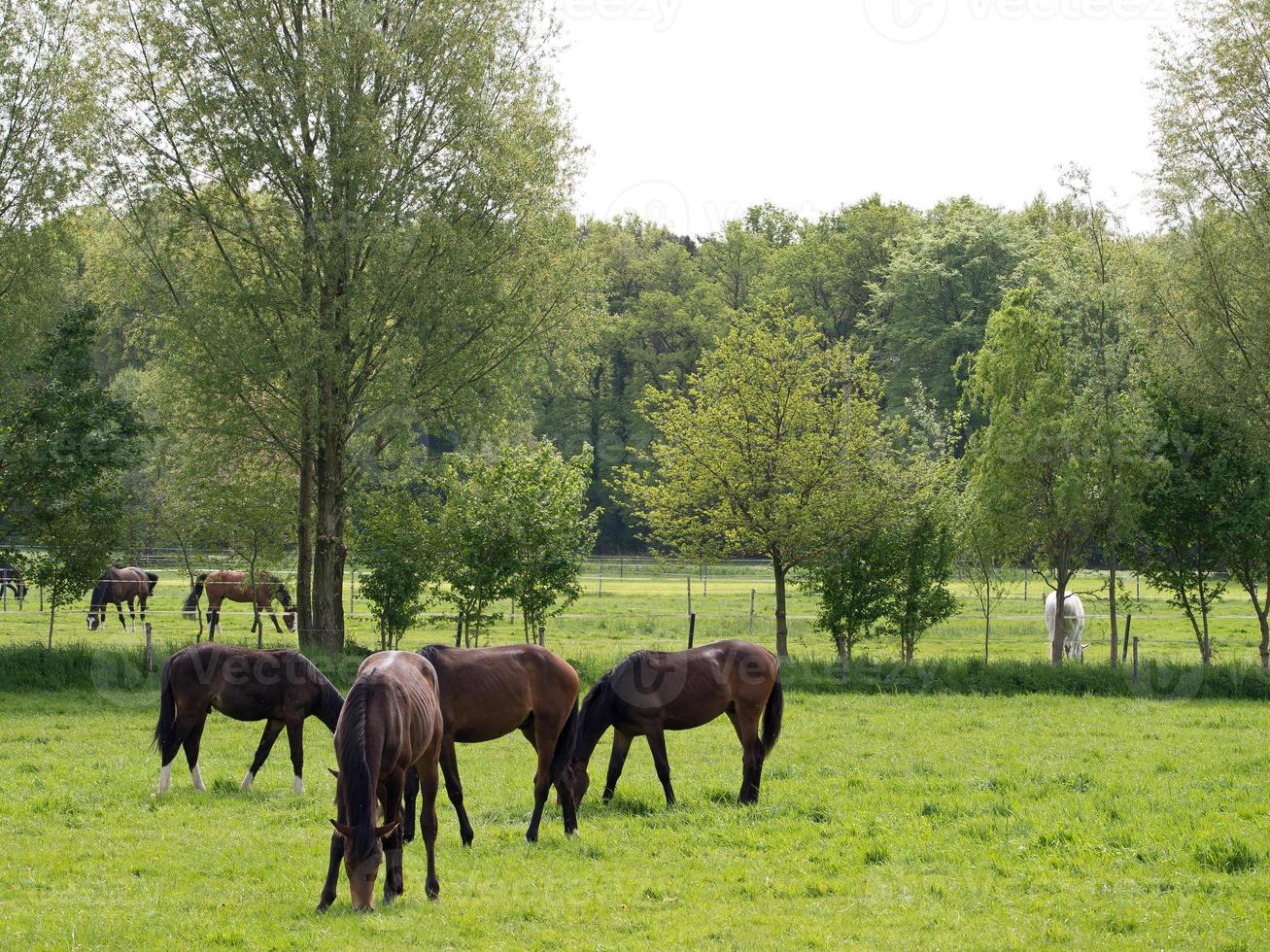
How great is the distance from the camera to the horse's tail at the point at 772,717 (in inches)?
477

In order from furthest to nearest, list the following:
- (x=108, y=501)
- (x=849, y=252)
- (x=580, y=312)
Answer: (x=849, y=252) < (x=580, y=312) < (x=108, y=501)

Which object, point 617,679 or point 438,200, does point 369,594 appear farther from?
point 617,679

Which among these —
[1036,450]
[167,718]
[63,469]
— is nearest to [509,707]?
[167,718]

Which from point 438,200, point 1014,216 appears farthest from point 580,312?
point 1014,216

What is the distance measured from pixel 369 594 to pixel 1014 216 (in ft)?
167

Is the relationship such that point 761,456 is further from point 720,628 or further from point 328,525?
point 328,525

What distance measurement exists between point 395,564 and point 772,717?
39.0ft

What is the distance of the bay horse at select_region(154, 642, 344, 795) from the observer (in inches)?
484

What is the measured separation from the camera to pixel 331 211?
2153 centimetres

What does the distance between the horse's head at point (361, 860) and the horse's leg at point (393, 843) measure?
26cm

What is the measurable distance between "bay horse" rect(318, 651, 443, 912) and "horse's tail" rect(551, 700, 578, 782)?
1.68m

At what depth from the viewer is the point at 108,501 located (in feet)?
69.6

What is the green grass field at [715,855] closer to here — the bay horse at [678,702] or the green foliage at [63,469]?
the bay horse at [678,702]

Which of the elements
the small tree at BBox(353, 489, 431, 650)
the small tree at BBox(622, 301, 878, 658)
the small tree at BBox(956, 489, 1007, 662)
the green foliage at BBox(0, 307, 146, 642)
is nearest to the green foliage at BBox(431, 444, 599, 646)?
the small tree at BBox(353, 489, 431, 650)
